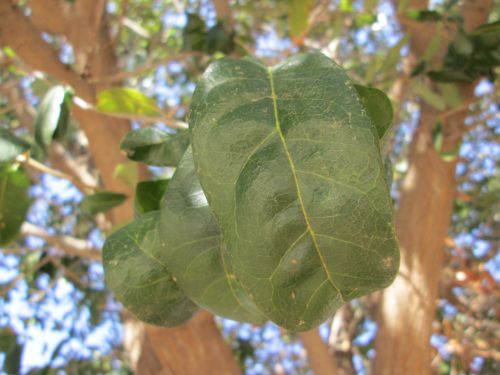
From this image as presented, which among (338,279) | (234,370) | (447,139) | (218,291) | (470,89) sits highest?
(338,279)

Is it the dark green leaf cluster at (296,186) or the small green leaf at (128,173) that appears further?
the small green leaf at (128,173)

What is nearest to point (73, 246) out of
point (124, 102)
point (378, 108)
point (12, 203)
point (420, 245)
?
point (12, 203)

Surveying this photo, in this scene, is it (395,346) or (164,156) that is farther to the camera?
(395,346)

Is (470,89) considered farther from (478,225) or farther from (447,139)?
(478,225)

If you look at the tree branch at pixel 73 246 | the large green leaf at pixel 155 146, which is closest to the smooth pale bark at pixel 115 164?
the tree branch at pixel 73 246

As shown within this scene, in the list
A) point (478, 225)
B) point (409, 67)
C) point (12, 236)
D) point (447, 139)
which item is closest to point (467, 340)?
point (478, 225)

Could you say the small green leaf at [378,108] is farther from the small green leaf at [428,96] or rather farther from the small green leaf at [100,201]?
the small green leaf at [428,96]
